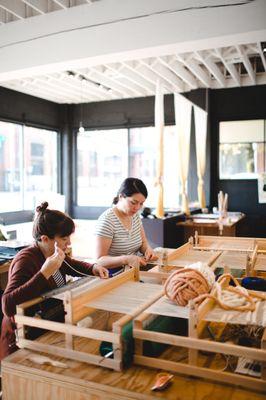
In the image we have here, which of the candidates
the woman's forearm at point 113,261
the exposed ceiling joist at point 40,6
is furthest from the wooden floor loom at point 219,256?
the exposed ceiling joist at point 40,6

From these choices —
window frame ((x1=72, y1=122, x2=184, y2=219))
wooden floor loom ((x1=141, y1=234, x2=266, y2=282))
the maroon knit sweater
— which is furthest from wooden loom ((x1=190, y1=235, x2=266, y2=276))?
window frame ((x1=72, y1=122, x2=184, y2=219))

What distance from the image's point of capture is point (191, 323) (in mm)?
1203

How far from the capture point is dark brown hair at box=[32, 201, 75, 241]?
1.79 metres

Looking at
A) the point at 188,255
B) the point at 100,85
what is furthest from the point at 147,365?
the point at 100,85

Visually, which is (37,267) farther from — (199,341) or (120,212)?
(120,212)

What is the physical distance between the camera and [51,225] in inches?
70.6

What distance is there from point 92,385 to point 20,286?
1.97ft

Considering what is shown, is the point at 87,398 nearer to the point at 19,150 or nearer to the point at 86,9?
the point at 86,9

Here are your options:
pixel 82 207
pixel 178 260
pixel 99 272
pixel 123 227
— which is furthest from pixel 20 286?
pixel 82 207

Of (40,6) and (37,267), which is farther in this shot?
(40,6)

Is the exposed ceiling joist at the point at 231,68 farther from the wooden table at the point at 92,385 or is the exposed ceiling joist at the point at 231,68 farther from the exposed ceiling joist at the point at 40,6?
the wooden table at the point at 92,385

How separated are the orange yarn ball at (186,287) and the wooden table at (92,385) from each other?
261 mm

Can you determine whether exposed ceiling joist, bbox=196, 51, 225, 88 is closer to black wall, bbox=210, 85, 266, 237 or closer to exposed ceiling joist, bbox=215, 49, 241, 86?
exposed ceiling joist, bbox=215, 49, 241, 86

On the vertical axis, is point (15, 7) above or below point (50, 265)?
above
